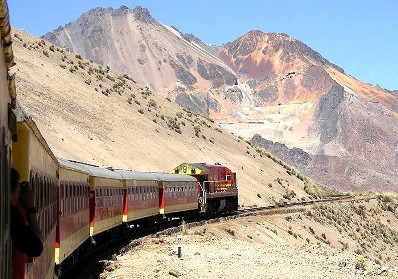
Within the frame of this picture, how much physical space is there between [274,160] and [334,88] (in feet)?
232

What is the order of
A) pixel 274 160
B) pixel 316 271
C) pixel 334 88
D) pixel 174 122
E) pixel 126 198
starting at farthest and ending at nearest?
pixel 334 88 < pixel 274 160 < pixel 174 122 < pixel 126 198 < pixel 316 271

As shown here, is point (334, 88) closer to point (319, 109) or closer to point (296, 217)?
point (319, 109)

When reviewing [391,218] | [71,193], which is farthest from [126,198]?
[391,218]

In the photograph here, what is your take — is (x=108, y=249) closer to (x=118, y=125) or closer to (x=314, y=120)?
(x=118, y=125)

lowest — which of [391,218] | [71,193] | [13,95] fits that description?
[391,218]

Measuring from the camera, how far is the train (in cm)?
540

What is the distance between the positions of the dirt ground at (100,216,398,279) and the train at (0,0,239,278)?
1.52 meters

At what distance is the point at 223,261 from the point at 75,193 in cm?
988

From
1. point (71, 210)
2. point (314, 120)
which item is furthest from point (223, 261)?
point (314, 120)

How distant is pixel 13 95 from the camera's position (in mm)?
6477

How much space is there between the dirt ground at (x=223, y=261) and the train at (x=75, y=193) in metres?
1.52

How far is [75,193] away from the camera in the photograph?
16.8 m

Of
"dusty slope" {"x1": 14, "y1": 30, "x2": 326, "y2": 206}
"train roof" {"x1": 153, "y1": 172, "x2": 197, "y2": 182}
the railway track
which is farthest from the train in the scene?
"dusty slope" {"x1": 14, "y1": 30, "x2": 326, "y2": 206}

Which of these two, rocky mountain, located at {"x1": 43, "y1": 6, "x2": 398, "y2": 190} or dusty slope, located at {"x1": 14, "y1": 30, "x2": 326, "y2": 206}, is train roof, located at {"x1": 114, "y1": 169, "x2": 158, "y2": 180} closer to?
dusty slope, located at {"x1": 14, "y1": 30, "x2": 326, "y2": 206}
